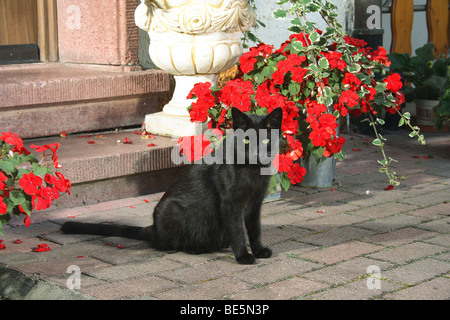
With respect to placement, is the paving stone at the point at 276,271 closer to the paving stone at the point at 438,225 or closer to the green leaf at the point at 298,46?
the paving stone at the point at 438,225

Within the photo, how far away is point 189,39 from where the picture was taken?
16.5 ft

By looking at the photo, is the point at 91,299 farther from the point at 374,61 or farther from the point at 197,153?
the point at 374,61

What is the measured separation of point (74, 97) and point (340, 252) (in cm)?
239

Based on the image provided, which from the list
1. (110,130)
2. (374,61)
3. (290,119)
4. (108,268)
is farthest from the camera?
(110,130)

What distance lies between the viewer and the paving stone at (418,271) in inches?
130

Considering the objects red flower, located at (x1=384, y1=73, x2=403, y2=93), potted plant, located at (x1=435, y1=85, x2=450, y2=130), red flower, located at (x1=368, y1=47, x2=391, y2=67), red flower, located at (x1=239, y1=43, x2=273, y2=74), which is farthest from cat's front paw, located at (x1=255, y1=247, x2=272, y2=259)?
potted plant, located at (x1=435, y1=85, x2=450, y2=130)

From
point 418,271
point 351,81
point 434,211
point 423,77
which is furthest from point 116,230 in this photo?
point 423,77

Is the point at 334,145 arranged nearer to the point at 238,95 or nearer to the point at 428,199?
the point at 238,95

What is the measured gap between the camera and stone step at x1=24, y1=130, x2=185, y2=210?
4617 mm

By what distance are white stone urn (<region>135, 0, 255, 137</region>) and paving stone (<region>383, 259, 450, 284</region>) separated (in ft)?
6.91

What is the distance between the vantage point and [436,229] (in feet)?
13.6

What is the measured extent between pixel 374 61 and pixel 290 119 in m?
0.94

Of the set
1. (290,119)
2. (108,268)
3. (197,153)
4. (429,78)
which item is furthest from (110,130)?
(429,78)

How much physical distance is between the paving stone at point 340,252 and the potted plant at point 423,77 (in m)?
3.55
